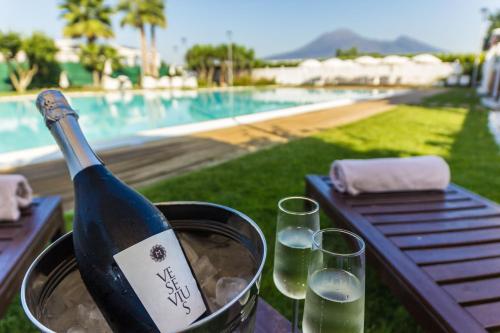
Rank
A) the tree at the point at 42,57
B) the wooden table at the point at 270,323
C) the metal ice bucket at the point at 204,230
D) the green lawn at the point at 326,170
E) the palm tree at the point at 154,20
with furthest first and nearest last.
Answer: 1. the palm tree at the point at 154,20
2. the tree at the point at 42,57
3. the green lawn at the point at 326,170
4. the wooden table at the point at 270,323
5. the metal ice bucket at the point at 204,230

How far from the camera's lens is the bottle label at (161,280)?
1.86 feet

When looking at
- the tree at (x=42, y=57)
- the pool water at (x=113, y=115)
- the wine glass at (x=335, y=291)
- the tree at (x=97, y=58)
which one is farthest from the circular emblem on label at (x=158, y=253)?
the tree at (x=97, y=58)

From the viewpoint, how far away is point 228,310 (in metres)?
0.46

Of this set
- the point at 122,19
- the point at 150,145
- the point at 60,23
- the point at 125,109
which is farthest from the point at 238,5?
the point at 150,145

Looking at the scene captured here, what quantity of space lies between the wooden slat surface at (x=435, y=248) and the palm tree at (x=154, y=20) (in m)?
27.3

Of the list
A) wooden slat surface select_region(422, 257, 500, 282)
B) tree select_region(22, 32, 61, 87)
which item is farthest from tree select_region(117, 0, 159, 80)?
wooden slat surface select_region(422, 257, 500, 282)

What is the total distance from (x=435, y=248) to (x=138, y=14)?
3044cm

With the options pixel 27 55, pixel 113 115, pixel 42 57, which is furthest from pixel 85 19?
pixel 113 115

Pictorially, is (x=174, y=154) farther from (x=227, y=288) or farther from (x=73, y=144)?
(x=227, y=288)

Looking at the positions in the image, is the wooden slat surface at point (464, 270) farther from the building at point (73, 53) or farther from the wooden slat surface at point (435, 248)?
the building at point (73, 53)

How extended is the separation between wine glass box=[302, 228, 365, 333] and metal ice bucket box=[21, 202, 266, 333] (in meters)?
0.14

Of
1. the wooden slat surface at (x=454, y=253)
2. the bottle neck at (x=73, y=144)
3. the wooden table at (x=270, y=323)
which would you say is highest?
the bottle neck at (x=73, y=144)

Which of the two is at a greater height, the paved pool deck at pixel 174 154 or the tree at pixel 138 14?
the tree at pixel 138 14

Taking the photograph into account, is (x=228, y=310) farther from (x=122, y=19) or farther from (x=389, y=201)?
(x=122, y=19)
